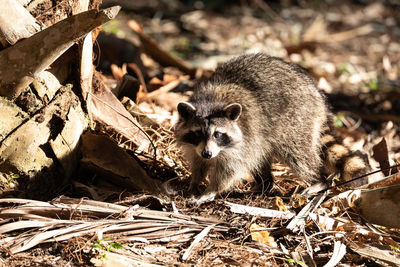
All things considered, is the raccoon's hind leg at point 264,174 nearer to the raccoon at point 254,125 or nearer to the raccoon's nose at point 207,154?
the raccoon at point 254,125

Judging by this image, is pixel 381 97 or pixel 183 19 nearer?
pixel 381 97

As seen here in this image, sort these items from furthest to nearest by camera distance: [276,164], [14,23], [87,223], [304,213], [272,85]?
[276,164] < [272,85] < [304,213] < [14,23] < [87,223]

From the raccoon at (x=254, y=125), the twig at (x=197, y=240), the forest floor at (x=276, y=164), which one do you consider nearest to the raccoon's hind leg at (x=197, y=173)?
the raccoon at (x=254, y=125)

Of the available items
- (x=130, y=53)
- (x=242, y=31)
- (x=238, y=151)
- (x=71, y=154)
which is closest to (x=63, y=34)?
(x=71, y=154)

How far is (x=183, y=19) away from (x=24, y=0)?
7.35 meters

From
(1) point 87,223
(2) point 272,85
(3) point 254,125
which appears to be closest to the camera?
(1) point 87,223

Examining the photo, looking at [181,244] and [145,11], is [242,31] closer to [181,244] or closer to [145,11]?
[145,11]

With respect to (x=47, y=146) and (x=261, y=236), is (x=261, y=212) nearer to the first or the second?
(x=261, y=236)

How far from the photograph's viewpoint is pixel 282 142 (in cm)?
486

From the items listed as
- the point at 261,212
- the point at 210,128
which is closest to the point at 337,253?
the point at 261,212

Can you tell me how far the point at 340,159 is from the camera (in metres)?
4.86

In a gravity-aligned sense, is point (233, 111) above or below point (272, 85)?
above

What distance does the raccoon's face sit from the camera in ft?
14.7

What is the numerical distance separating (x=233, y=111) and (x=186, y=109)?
45 cm
